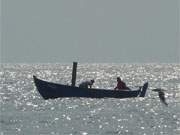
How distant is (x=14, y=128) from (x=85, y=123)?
4697 mm

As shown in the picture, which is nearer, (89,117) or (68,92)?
(89,117)

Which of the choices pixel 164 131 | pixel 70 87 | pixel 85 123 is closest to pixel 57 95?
pixel 70 87

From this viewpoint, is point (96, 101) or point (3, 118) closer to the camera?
point (3, 118)

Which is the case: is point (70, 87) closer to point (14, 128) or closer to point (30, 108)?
point (30, 108)

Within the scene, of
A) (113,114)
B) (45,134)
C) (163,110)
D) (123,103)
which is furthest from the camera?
(123,103)

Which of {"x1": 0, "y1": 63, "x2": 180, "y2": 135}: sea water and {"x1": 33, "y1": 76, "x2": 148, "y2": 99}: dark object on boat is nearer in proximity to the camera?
{"x1": 0, "y1": 63, "x2": 180, "y2": 135}: sea water

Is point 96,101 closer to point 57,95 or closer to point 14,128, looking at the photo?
point 57,95

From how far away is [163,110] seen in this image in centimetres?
5781

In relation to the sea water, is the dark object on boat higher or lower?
higher

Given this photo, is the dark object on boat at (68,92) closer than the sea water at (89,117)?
No

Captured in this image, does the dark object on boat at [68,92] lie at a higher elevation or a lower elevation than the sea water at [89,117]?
higher

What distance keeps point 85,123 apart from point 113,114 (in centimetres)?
676

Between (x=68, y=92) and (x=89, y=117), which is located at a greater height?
(x=68, y=92)

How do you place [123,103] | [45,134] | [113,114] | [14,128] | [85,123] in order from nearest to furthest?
[45,134] → [14,128] → [85,123] → [113,114] → [123,103]
